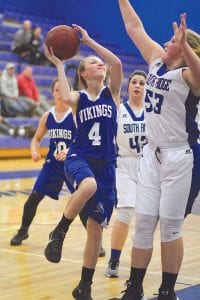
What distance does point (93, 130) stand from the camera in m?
4.47

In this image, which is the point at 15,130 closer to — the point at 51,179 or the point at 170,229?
the point at 51,179

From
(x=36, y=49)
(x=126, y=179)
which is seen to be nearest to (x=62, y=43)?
(x=126, y=179)

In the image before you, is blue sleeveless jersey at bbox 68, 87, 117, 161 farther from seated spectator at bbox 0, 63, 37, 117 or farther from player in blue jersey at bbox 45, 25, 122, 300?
seated spectator at bbox 0, 63, 37, 117

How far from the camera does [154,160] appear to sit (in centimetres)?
399

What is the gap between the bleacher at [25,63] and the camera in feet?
44.5

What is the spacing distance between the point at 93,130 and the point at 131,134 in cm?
92

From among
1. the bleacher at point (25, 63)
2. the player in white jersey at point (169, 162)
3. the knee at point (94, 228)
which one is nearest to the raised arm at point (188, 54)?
the player in white jersey at point (169, 162)

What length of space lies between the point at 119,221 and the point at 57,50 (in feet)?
4.67

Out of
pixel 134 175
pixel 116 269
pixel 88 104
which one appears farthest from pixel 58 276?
pixel 88 104

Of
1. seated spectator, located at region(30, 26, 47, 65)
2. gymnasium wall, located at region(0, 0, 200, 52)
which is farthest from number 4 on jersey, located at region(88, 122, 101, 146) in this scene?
gymnasium wall, located at region(0, 0, 200, 52)

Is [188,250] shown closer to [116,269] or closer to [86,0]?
[116,269]

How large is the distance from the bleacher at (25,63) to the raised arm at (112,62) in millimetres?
8832

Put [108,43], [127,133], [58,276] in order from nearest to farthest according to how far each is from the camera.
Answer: [58,276]
[127,133]
[108,43]

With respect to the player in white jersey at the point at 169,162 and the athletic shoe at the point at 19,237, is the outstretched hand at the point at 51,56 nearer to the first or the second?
the player in white jersey at the point at 169,162
